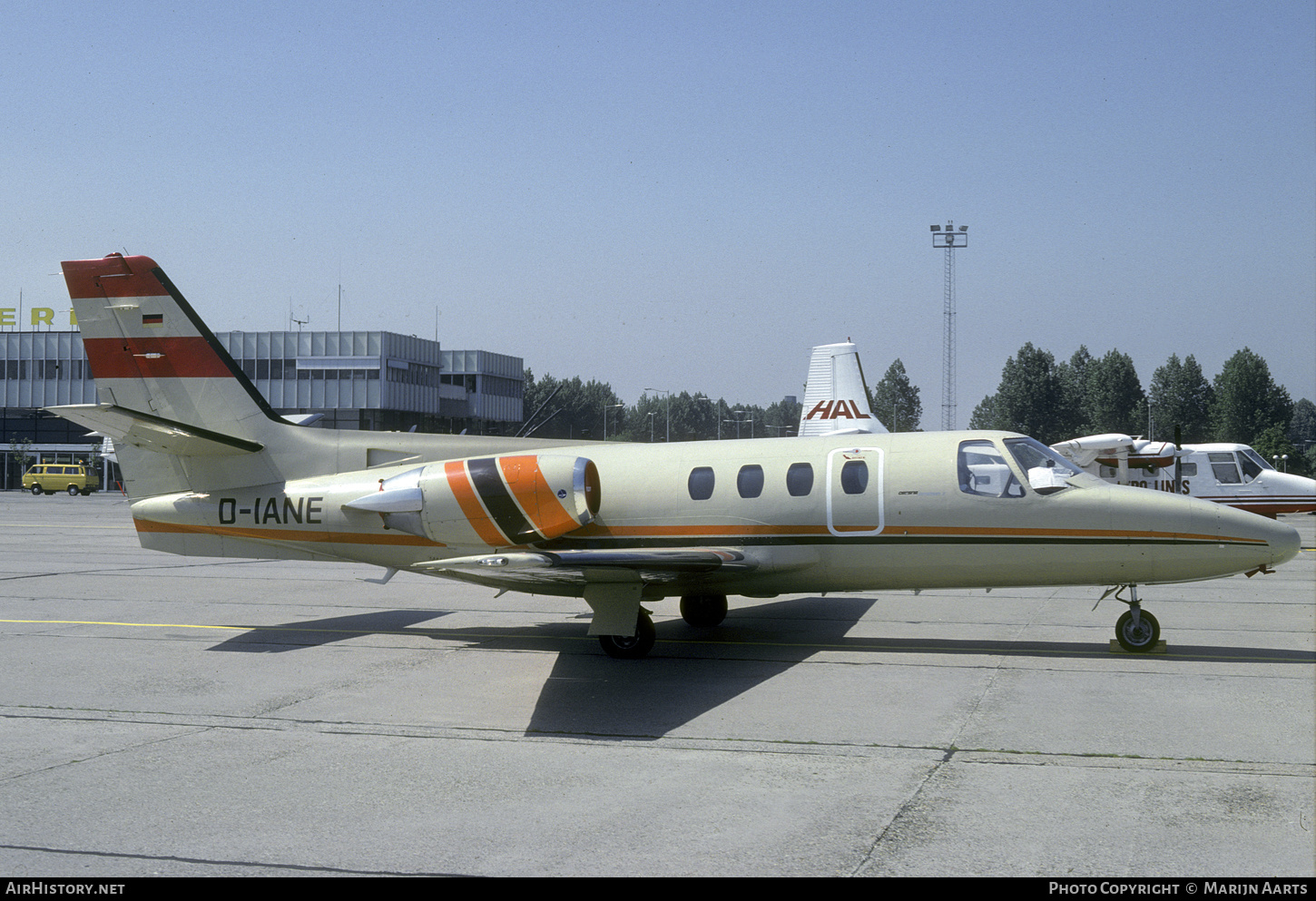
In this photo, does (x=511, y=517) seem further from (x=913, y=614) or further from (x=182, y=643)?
(x=913, y=614)

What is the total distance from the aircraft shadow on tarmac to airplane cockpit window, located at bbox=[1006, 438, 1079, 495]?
6.85 ft

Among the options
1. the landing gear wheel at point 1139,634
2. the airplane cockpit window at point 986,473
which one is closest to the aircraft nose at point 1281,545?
the landing gear wheel at point 1139,634

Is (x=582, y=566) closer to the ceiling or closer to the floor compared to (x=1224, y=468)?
closer to the floor

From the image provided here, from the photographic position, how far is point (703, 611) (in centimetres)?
1533

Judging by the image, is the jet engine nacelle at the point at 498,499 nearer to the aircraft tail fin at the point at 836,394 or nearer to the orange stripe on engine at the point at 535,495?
the orange stripe on engine at the point at 535,495

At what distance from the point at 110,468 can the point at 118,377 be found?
7864 centimetres

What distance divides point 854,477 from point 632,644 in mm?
3486

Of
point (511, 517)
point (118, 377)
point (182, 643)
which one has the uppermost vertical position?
point (118, 377)

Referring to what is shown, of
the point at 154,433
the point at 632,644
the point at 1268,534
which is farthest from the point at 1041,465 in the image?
the point at 154,433

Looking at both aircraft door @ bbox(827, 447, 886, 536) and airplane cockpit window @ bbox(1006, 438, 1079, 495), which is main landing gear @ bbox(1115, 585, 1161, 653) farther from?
aircraft door @ bbox(827, 447, 886, 536)

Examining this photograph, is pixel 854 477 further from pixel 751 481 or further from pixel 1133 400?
pixel 1133 400
